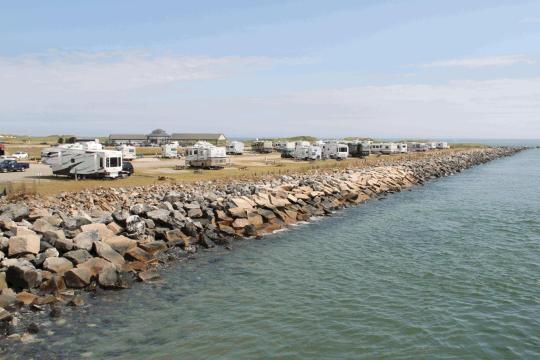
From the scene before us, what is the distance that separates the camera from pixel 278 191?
35.7m

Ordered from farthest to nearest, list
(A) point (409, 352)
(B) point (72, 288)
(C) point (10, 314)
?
(B) point (72, 288)
(C) point (10, 314)
(A) point (409, 352)

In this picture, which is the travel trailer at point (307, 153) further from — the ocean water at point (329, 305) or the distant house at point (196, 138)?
the distant house at point (196, 138)

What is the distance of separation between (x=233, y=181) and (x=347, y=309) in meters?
24.9

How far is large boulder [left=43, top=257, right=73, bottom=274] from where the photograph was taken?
1766cm

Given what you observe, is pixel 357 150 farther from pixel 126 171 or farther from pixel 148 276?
pixel 148 276

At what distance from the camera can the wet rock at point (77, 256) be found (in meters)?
18.6

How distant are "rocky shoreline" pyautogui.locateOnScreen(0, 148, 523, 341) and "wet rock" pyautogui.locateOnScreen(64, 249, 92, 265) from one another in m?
0.04

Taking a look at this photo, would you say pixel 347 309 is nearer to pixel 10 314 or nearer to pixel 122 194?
pixel 10 314

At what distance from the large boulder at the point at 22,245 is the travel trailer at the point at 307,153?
6033cm

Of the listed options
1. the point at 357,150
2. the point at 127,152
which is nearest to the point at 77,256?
the point at 127,152

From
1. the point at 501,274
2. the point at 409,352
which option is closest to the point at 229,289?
the point at 409,352

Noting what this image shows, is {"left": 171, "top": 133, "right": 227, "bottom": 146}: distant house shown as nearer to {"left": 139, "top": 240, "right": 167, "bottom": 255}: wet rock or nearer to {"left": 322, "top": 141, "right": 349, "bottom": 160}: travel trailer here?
{"left": 322, "top": 141, "right": 349, "bottom": 160}: travel trailer

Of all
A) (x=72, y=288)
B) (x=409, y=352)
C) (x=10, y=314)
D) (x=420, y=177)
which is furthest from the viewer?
(x=420, y=177)

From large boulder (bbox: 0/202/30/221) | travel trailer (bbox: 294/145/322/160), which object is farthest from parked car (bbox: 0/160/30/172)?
travel trailer (bbox: 294/145/322/160)
